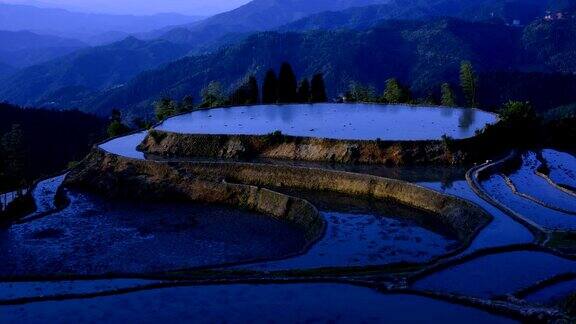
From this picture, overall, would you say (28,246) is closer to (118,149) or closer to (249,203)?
(249,203)

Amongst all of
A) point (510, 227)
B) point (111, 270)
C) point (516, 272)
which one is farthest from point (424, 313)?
point (111, 270)

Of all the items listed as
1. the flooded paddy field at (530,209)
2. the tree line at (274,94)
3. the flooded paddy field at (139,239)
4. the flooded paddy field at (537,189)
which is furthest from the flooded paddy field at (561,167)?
the tree line at (274,94)

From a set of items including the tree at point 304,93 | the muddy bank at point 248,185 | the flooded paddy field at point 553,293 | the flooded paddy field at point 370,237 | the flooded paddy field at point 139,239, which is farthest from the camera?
the tree at point 304,93

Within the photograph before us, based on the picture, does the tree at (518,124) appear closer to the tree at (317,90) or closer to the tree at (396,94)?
the tree at (396,94)

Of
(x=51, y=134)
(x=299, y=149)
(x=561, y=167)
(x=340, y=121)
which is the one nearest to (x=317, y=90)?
(x=340, y=121)

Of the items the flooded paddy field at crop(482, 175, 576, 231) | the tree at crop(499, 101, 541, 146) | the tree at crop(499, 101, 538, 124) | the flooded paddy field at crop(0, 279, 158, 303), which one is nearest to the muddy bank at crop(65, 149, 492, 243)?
the flooded paddy field at crop(482, 175, 576, 231)

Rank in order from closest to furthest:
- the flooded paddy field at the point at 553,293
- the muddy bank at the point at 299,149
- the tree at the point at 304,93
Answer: the flooded paddy field at the point at 553,293 → the muddy bank at the point at 299,149 → the tree at the point at 304,93

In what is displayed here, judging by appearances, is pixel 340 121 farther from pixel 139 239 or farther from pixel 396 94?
pixel 139 239
